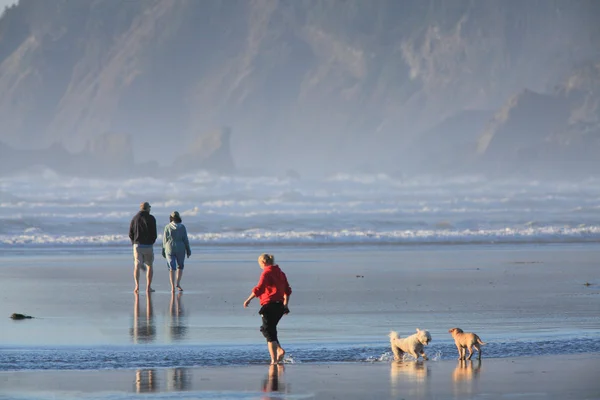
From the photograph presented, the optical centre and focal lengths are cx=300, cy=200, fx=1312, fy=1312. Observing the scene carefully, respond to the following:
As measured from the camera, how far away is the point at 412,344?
35.1ft

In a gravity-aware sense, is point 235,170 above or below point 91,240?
above

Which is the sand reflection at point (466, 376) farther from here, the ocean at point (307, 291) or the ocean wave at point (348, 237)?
the ocean wave at point (348, 237)

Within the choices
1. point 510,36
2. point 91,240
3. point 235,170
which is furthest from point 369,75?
point 91,240

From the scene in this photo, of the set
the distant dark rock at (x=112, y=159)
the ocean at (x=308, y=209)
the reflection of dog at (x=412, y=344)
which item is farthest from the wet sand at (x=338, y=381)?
the distant dark rock at (x=112, y=159)

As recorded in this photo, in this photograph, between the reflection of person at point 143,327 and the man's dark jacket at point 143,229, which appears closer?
the reflection of person at point 143,327

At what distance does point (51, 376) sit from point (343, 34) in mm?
116413

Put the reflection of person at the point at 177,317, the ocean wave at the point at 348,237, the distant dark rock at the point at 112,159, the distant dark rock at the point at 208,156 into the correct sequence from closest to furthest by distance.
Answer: the reflection of person at the point at 177,317, the ocean wave at the point at 348,237, the distant dark rock at the point at 112,159, the distant dark rock at the point at 208,156

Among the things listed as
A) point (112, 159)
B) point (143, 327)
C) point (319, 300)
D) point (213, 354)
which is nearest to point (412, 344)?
point (213, 354)

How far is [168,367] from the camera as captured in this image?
1045 centimetres

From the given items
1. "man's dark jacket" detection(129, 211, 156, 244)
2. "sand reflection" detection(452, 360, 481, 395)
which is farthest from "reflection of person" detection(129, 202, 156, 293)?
"sand reflection" detection(452, 360, 481, 395)

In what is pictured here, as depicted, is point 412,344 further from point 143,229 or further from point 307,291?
point 143,229

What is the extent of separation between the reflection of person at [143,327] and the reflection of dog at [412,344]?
8.33 feet

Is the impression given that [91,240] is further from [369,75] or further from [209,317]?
[369,75]

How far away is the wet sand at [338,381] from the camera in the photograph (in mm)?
8945
